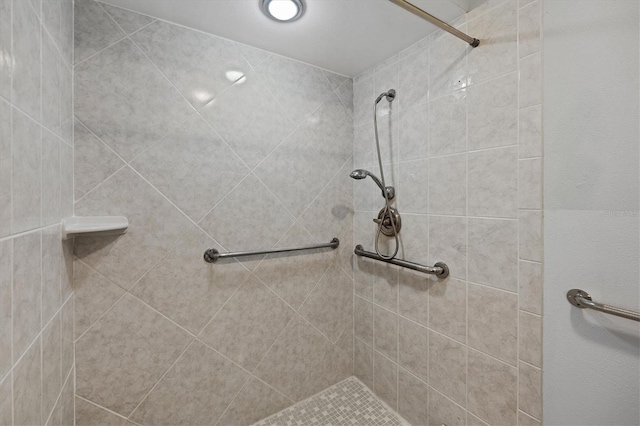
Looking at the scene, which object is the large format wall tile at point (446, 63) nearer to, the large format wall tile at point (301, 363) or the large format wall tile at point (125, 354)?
the large format wall tile at point (301, 363)

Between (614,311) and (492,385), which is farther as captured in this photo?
(492,385)

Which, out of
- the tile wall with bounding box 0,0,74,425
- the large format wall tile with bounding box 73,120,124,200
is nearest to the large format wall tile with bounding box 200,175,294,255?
the large format wall tile with bounding box 73,120,124,200

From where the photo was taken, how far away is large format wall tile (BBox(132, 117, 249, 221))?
1.10 m

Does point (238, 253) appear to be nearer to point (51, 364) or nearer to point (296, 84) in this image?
point (51, 364)

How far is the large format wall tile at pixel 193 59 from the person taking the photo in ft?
3.62

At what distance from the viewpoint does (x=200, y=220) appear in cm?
118

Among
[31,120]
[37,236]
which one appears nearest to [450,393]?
[37,236]

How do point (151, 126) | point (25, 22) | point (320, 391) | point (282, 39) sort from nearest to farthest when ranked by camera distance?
1. point (25, 22)
2. point (151, 126)
3. point (282, 39)
4. point (320, 391)

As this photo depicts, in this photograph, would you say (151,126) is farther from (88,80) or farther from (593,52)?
(593,52)

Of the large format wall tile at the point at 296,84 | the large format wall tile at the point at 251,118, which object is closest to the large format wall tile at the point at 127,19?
the large format wall tile at the point at 251,118

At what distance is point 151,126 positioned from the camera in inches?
42.8

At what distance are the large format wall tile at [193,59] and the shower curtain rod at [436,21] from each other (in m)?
0.80

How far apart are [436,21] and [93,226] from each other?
1.37m

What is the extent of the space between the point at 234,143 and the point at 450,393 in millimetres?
1478
